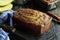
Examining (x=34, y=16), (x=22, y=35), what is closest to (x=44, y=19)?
(x=34, y=16)

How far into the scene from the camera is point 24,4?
4.56 feet

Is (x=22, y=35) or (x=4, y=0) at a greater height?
(x=4, y=0)

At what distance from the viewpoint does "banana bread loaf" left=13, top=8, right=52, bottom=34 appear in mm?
1047

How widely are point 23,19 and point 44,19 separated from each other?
0.14m

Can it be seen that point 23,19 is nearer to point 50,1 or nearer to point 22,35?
point 22,35

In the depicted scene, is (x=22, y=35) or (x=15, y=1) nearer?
(x=22, y=35)

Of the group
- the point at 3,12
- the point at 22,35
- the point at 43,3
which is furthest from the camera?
the point at 43,3

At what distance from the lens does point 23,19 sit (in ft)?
3.56

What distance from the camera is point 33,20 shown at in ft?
3.51

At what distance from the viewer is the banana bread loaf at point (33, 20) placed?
1.05 metres

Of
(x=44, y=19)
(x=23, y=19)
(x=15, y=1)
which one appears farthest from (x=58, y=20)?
(x=15, y=1)

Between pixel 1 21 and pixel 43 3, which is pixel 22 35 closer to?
pixel 1 21

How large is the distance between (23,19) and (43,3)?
31 cm

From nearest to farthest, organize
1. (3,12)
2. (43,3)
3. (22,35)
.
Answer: (22,35) < (3,12) < (43,3)
